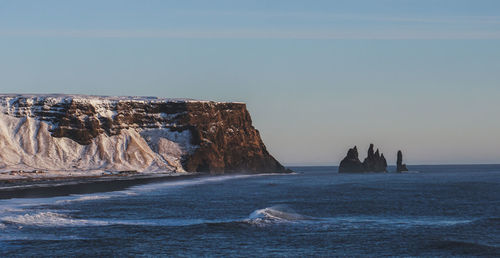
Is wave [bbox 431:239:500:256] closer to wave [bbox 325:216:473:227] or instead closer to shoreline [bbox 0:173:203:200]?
wave [bbox 325:216:473:227]

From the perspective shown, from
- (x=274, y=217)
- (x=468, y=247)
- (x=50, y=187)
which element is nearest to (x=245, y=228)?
(x=274, y=217)

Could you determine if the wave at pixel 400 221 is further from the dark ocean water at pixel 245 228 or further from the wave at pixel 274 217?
the wave at pixel 274 217

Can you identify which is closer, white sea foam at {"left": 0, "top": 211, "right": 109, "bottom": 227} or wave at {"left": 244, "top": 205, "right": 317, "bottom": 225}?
white sea foam at {"left": 0, "top": 211, "right": 109, "bottom": 227}

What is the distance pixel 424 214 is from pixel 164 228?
27176 mm

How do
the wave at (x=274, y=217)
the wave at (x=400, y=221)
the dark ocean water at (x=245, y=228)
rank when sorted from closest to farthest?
the dark ocean water at (x=245, y=228) → the wave at (x=400, y=221) → the wave at (x=274, y=217)

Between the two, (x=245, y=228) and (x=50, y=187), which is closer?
(x=245, y=228)

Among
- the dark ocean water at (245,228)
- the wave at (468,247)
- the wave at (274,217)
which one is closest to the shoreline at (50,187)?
the dark ocean water at (245,228)

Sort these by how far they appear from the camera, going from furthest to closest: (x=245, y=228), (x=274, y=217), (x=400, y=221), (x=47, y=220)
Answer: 1. (x=274, y=217)
2. (x=400, y=221)
3. (x=47, y=220)
4. (x=245, y=228)

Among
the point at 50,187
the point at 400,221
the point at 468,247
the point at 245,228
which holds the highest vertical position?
the point at 50,187

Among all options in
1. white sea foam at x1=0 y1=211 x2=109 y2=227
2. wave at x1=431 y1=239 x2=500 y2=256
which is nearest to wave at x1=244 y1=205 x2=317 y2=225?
white sea foam at x1=0 y1=211 x2=109 y2=227

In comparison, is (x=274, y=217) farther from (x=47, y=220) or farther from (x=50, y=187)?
(x=50, y=187)

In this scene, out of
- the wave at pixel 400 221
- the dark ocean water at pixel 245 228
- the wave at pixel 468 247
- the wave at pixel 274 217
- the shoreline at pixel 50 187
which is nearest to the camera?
the wave at pixel 468 247

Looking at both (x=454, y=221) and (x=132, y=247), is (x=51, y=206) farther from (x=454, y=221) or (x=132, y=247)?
(x=454, y=221)

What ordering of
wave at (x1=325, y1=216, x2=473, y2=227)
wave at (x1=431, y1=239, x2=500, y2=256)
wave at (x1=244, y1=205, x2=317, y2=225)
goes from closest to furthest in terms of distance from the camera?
1. wave at (x1=431, y1=239, x2=500, y2=256)
2. wave at (x1=325, y1=216, x2=473, y2=227)
3. wave at (x1=244, y1=205, x2=317, y2=225)
